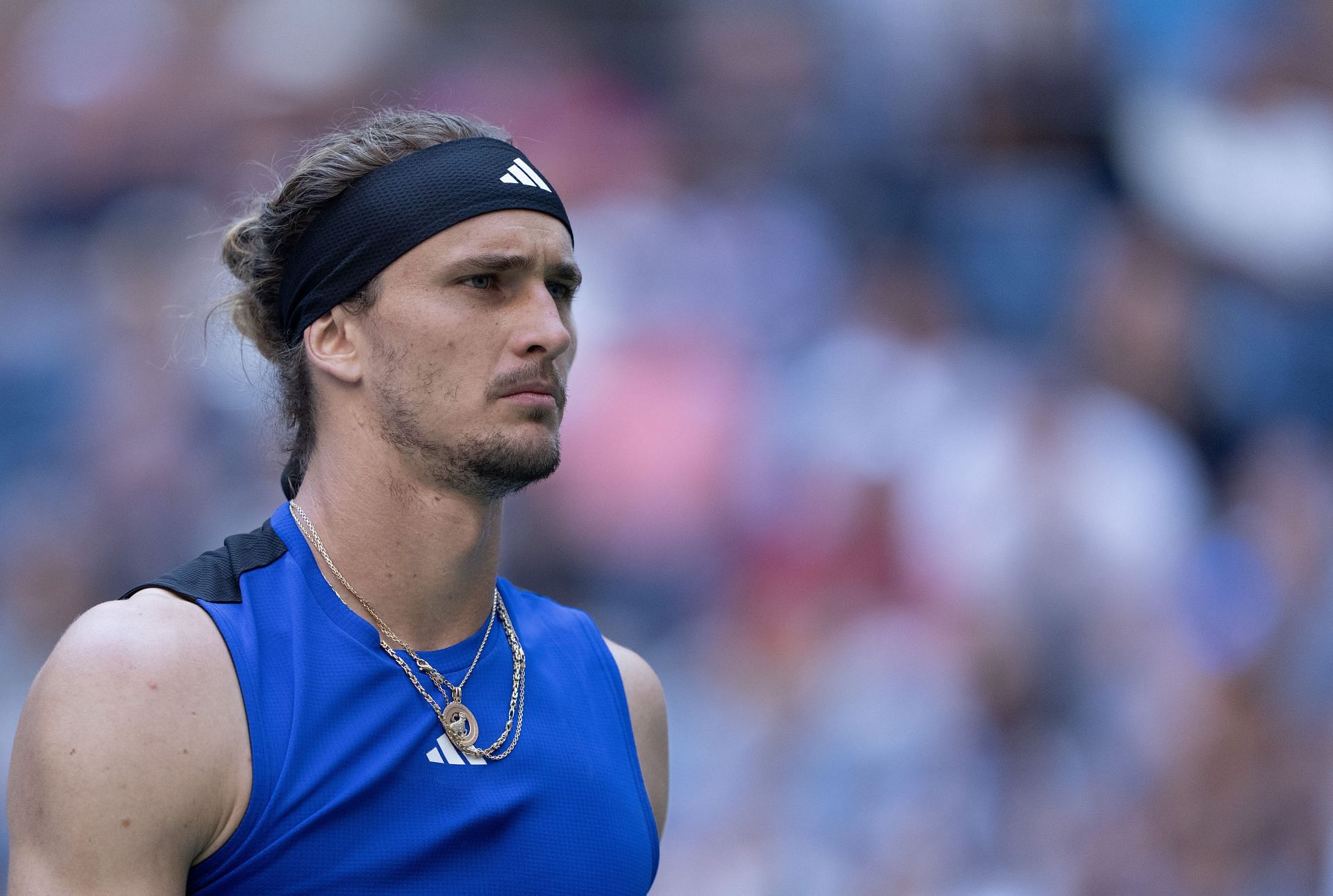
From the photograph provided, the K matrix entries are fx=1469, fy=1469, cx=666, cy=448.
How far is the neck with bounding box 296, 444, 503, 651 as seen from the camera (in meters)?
2.55

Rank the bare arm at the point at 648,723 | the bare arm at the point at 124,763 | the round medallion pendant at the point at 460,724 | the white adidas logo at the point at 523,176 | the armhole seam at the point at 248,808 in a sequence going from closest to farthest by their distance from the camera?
the bare arm at the point at 124,763
the armhole seam at the point at 248,808
the round medallion pendant at the point at 460,724
the white adidas logo at the point at 523,176
the bare arm at the point at 648,723

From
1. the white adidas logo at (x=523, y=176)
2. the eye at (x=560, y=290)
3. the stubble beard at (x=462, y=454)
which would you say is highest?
the white adidas logo at (x=523, y=176)

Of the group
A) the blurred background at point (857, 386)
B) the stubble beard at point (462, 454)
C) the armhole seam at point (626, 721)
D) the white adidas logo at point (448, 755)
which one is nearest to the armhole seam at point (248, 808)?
the white adidas logo at point (448, 755)

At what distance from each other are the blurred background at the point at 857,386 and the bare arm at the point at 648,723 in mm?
2844

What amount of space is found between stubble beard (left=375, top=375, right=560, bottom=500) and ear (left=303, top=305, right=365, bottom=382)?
0.23 feet

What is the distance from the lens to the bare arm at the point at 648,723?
2.90 metres

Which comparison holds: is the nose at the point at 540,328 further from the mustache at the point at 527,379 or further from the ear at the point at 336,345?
the ear at the point at 336,345

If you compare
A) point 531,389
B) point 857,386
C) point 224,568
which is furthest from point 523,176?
point 857,386

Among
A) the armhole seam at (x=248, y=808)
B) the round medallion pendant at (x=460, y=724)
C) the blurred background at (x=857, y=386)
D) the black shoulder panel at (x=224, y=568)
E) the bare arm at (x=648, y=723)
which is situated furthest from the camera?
the blurred background at (x=857, y=386)

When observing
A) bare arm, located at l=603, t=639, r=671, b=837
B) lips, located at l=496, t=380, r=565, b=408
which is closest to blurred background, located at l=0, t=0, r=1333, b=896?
bare arm, located at l=603, t=639, r=671, b=837

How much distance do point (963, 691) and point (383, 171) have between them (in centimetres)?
406

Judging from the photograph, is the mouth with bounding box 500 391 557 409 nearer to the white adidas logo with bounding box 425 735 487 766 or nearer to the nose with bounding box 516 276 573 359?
the nose with bounding box 516 276 573 359

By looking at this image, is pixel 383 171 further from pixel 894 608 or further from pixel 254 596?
pixel 894 608

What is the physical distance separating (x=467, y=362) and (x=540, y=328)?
14cm
